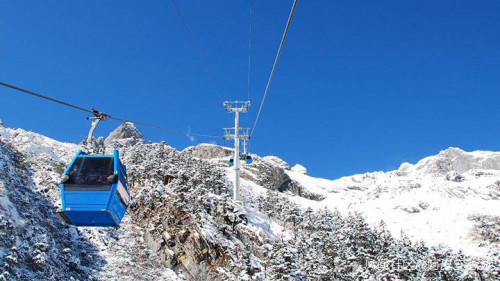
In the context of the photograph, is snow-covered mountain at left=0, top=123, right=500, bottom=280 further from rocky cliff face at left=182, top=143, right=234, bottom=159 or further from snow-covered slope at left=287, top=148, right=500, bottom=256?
rocky cliff face at left=182, top=143, right=234, bottom=159

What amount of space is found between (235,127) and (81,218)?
27.3 m

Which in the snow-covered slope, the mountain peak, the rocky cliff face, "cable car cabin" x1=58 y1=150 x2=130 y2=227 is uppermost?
the mountain peak

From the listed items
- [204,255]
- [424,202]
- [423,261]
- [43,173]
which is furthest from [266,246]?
[424,202]

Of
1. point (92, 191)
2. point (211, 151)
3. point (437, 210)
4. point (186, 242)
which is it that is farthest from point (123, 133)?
point (92, 191)

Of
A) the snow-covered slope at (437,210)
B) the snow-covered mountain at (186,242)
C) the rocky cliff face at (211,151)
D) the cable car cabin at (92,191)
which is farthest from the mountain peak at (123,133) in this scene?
the cable car cabin at (92,191)

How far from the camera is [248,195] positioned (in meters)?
96.1

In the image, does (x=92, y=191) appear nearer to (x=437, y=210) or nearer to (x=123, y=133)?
(x=437, y=210)

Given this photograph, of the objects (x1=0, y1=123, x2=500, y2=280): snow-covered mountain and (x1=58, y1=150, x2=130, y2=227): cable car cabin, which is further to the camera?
(x1=0, y1=123, x2=500, y2=280): snow-covered mountain

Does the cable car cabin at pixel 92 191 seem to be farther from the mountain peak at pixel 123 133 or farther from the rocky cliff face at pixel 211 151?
the mountain peak at pixel 123 133

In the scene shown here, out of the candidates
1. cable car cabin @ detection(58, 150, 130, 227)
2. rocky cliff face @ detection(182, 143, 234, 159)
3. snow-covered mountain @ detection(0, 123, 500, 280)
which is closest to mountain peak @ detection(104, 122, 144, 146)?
rocky cliff face @ detection(182, 143, 234, 159)

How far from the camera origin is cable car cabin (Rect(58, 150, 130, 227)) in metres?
10.5

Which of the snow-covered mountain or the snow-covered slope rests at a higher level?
the snow-covered slope

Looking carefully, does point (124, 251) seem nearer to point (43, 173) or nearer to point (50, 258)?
point (50, 258)

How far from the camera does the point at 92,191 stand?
10.7m
